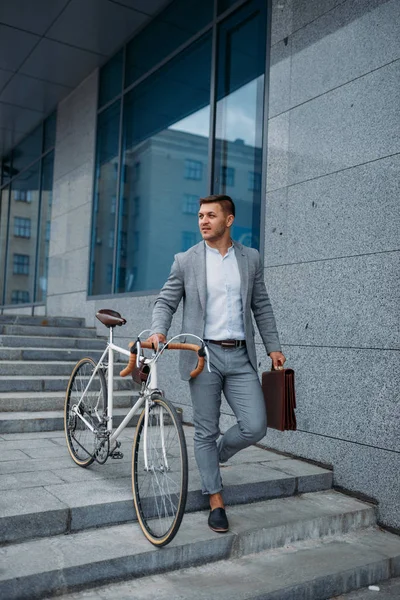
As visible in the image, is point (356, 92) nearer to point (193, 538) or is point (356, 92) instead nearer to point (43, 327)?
point (193, 538)

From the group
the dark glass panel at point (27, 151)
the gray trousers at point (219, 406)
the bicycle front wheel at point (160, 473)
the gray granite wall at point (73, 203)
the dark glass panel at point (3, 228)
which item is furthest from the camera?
the dark glass panel at point (3, 228)

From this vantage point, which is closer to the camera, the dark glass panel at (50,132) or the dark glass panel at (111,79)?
the dark glass panel at (111,79)

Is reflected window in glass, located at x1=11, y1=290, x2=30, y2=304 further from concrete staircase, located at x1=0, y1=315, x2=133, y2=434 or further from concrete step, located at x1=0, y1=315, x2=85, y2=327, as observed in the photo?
concrete staircase, located at x1=0, y1=315, x2=133, y2=434

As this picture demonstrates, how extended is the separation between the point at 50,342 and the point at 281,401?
4859 mm

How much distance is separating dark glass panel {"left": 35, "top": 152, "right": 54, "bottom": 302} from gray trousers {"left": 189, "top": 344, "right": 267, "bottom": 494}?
27.1ft

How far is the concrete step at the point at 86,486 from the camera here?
3410 millimetres

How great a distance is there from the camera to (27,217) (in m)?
12.9

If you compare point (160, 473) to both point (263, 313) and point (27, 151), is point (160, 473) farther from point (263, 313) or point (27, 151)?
point (27, 151)

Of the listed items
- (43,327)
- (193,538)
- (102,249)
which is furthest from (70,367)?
(193,538)

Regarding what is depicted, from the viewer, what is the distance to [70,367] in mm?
7180

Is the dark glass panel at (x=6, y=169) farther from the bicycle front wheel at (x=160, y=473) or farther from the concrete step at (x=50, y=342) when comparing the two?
the bicycle front wheel at (x=160, y=473)

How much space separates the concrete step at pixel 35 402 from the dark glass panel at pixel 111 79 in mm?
4989

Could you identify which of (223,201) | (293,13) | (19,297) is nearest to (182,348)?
(223,201)

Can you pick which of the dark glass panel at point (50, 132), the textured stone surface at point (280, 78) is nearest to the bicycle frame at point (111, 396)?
the textured stone surface at point (280, 78)
